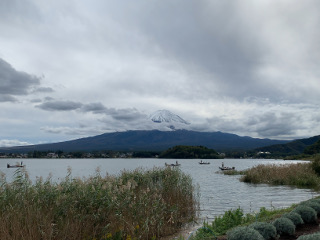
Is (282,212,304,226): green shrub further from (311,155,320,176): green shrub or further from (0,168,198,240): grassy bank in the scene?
(311,155,320,176): green shrub

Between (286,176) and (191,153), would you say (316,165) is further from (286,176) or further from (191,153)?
(191,153)

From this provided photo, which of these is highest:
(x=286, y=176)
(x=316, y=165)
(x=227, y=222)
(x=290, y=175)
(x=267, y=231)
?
(x=316, y=165)

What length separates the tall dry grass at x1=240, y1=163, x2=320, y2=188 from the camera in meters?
30.4

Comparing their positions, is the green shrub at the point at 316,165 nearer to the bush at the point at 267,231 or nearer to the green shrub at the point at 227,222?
the green shrub at the point at 227,222

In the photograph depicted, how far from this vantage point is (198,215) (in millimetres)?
16453

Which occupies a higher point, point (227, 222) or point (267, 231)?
point (267, 231)

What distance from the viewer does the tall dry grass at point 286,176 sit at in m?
30.4

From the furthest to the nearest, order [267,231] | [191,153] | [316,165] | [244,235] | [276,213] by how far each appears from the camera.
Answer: [191,153] → [316,165] → [276,213] → [267,231] → [244,235]

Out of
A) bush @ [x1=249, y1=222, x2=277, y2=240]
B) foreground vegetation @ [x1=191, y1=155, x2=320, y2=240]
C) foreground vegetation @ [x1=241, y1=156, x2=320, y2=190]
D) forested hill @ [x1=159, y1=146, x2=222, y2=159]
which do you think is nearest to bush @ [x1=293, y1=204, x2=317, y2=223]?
foreground vegetation @ [x1=191, y1=155, x2=320, y2=240]

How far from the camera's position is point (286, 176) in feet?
108

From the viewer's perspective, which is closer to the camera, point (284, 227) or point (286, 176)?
point (284, 227)

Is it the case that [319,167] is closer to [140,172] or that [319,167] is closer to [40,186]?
[140,172]

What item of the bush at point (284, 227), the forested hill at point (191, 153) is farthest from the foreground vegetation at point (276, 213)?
the forested hill at point (191, 153)

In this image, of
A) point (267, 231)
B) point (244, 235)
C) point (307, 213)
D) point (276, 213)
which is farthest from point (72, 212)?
point (276, 213)
